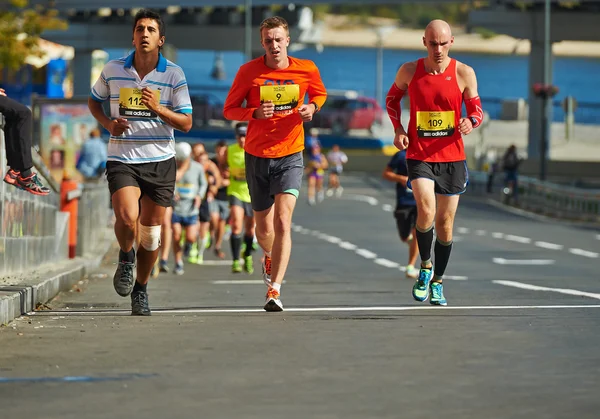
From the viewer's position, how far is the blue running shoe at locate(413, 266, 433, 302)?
12109mm

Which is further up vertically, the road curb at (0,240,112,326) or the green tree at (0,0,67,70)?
the green tree at (0,0,67,70)

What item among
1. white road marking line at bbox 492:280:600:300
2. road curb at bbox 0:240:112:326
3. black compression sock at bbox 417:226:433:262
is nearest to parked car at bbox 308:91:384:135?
white road marking line at bbox 492:280:600:300

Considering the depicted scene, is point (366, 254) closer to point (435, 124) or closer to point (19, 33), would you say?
point (435, 124)

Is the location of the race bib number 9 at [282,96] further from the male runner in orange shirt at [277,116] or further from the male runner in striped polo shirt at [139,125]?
the male runner in striped polo shirt at [139,125]

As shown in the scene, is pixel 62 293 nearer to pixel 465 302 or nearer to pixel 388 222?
pixel 465 302

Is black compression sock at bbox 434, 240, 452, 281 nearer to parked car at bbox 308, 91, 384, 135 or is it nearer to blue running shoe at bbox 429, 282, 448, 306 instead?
blue running shoe at bbox 429, 282, 448, 306

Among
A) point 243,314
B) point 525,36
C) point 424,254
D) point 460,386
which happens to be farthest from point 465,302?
point 525,36

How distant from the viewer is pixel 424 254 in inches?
483

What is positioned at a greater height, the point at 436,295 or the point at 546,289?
the point at 436,295

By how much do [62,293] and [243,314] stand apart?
3.93 metres

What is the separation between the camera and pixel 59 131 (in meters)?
36.7

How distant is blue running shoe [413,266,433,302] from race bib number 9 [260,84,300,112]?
1529 mm

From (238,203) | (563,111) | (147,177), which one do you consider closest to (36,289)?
(147,177)

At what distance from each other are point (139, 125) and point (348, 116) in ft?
233
